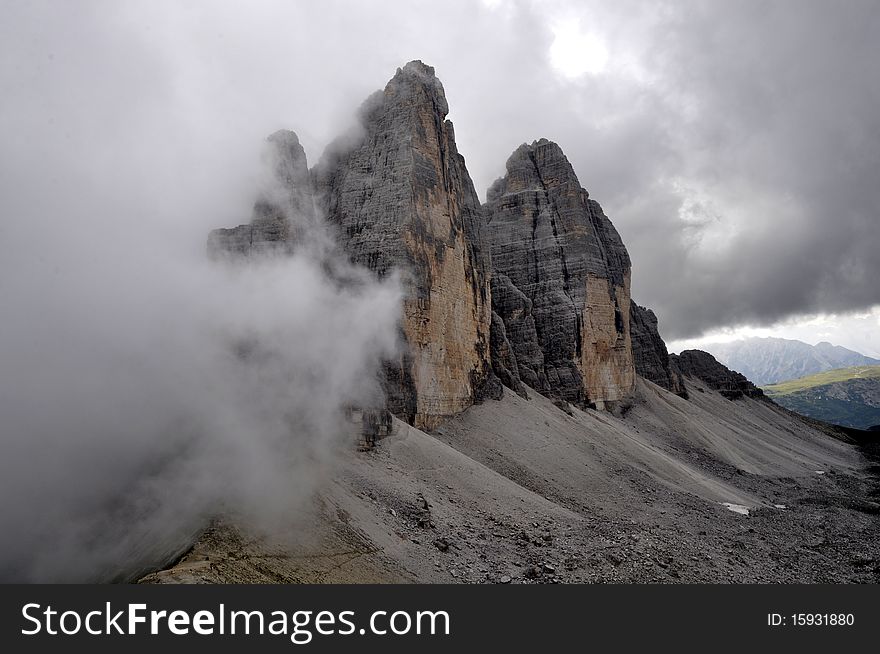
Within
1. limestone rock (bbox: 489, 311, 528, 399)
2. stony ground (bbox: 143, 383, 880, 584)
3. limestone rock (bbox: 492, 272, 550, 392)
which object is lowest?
stony ground (bbox: 143, 383, 880, 584)

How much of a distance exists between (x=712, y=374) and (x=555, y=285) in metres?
61.9

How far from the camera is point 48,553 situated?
14.7 m

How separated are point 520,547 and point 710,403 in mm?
73818

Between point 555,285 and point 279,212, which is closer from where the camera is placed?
point 279,212

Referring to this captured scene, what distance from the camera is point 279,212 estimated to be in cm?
3034

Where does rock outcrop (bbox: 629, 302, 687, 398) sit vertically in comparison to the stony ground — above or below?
above

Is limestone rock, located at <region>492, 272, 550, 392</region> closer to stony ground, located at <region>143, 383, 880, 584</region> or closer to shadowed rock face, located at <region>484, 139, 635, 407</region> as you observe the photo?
shadowed rock face, located at <region>484, 139, 635, 407</region>

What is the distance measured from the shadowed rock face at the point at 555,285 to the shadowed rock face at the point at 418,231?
10.4 meters

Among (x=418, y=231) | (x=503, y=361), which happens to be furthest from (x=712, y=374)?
(x=418, y=231)

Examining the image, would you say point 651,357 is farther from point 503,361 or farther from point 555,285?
point 503,361

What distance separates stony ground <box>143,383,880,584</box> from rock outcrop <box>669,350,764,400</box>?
55417mm

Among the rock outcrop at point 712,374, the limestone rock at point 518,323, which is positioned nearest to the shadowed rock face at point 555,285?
the limestone rock at point 518,323

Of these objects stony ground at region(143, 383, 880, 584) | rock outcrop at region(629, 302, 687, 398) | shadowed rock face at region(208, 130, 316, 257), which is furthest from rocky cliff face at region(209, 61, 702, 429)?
rock outcrop at region(629, 302, 687, 398)

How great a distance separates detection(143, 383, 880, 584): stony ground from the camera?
14.8 m
